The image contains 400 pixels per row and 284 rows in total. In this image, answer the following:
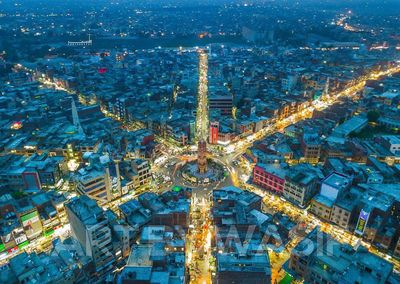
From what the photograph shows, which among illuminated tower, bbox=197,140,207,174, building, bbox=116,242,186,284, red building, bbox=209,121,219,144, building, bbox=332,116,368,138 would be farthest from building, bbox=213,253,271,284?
building, bbox=332,116,368,138

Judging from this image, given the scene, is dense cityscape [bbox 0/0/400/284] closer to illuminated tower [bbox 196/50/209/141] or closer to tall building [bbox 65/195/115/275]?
tall building [bbox 65/195/115/275]

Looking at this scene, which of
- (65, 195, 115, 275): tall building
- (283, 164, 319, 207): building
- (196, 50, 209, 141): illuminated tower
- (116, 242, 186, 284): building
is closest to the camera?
(116, 242, 186, 284): building

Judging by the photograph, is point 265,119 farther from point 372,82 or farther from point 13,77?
point 13,77

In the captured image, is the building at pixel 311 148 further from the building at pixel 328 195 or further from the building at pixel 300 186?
the building at pixel 328 195

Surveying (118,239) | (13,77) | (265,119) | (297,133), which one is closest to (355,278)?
(118,239)

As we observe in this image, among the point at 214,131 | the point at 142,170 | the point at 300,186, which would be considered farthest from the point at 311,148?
the point at 142,170

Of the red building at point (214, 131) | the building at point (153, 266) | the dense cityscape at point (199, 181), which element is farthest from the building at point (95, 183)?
the red building at point (214, 131)

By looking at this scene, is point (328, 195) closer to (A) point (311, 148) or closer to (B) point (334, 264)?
(B) point (334, 264)
